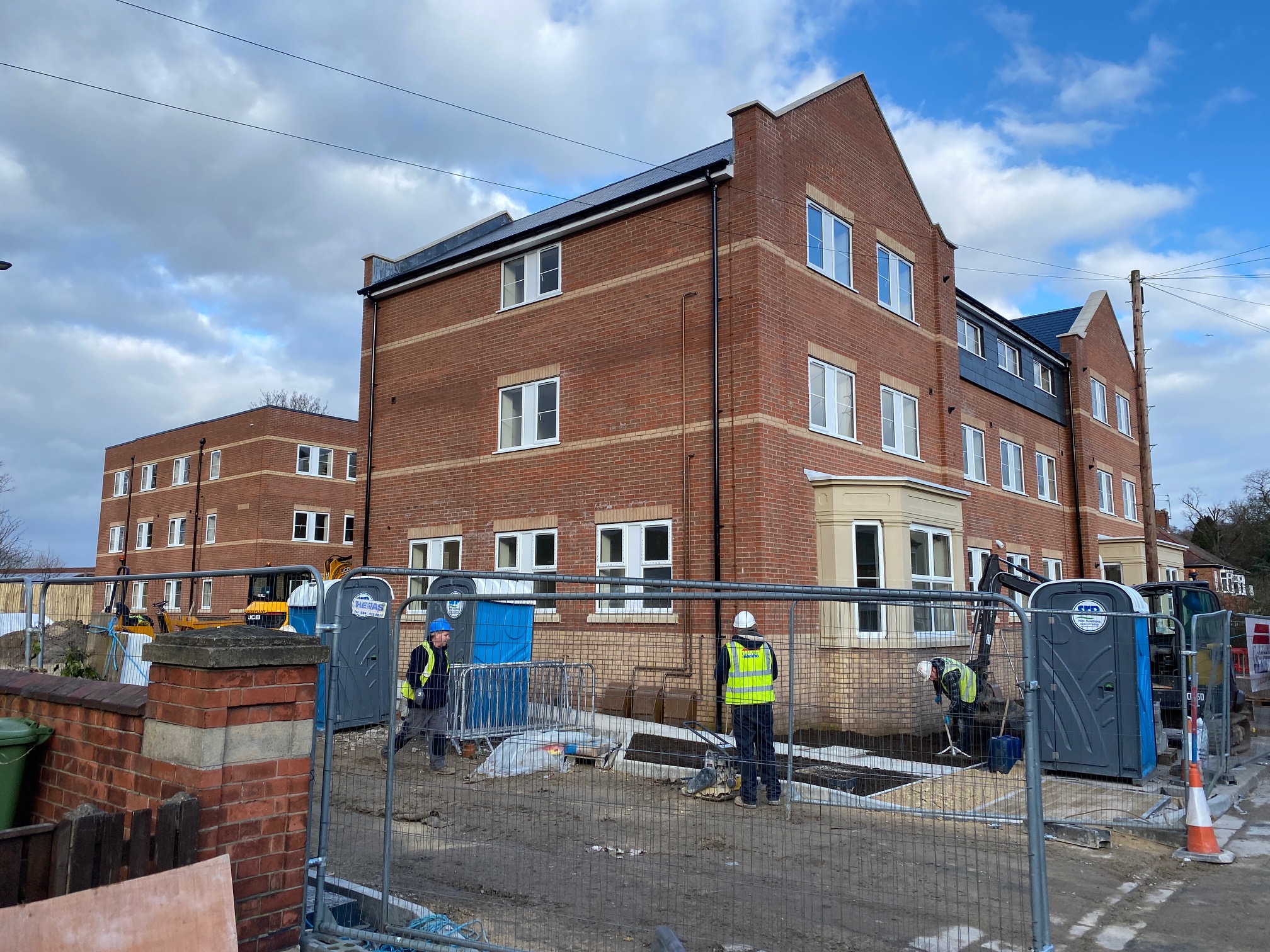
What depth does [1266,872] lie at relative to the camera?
7602 mm

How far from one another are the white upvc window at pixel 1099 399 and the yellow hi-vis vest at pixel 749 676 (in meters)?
25.0

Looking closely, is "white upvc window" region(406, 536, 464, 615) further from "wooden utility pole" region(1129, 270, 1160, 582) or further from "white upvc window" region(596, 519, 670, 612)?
"wooden utility pole" region(1129, 270, 1160, 582)

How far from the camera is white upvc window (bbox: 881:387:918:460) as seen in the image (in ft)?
61.2

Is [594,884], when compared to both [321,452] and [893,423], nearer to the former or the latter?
[893,423]

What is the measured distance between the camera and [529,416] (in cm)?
1852

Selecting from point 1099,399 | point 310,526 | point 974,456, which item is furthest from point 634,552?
point 310,526

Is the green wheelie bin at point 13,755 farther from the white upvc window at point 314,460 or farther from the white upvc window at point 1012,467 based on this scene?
the white upvc window at point 314,460

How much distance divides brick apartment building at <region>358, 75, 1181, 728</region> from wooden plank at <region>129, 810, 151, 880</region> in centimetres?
809

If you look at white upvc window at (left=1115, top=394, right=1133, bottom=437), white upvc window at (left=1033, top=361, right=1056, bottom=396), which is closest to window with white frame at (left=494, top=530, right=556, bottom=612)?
white upvc window at (left=1033, top=361, right=1056, bottom=396)

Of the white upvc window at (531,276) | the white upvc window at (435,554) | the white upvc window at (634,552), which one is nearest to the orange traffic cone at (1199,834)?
the white upvc window at (634,552)

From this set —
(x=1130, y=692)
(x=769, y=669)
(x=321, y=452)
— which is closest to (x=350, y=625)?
(x=769, y=669)

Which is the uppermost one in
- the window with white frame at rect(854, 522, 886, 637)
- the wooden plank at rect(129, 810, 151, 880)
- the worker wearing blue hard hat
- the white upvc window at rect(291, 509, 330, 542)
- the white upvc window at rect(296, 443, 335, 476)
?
the white upvc window at rect(296, 443, 335, 476)

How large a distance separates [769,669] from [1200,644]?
7139mm

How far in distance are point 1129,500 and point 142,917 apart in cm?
3446
